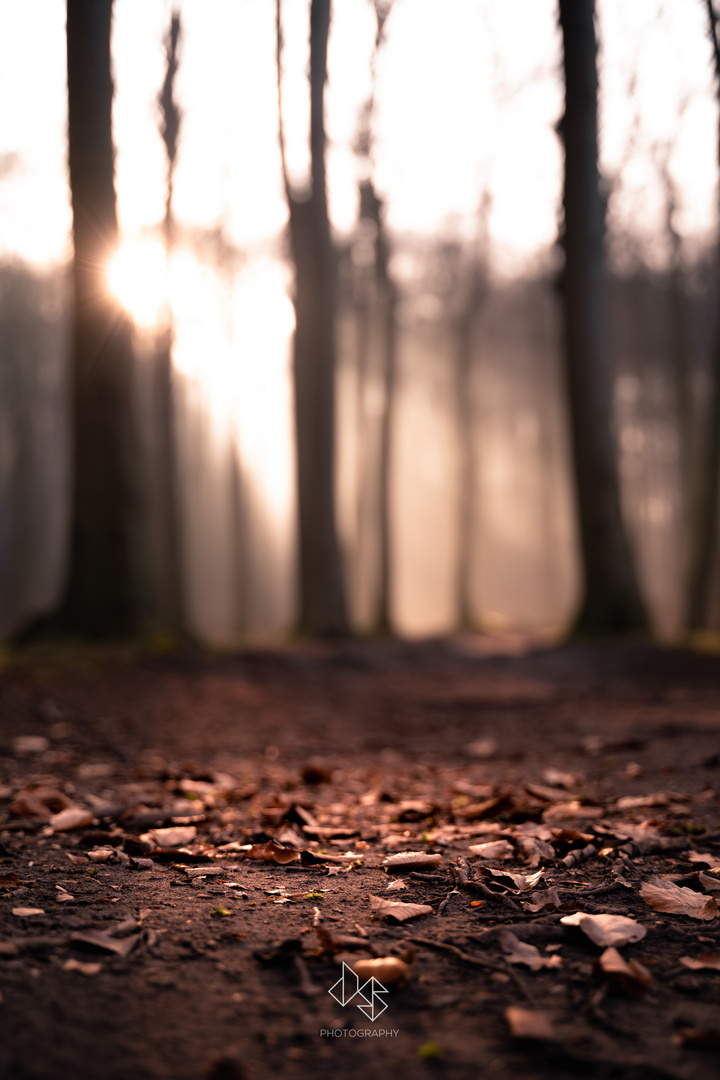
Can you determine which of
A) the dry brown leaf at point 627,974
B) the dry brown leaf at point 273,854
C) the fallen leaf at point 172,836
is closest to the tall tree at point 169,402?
the fallen leaf at point 172,836

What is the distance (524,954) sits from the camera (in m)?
1.67

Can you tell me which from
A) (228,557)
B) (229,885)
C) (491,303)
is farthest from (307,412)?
(228,557)

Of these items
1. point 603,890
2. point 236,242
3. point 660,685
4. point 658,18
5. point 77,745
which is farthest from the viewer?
point 236,242

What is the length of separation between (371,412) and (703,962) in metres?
22.3

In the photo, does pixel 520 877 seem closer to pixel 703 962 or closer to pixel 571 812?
pixel 703 962

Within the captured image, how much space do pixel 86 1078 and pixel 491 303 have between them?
23899 millimetres

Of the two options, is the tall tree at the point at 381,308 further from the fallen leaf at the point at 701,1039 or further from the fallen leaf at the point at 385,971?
the fallen leaf at the point at 701,1039

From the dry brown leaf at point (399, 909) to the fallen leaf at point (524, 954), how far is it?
234 millimetres

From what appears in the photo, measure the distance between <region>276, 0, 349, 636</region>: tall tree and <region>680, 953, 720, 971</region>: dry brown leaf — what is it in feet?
31.7

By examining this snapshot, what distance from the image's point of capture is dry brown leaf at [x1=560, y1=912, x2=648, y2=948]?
1706 mm

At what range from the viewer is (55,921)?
5.90 ft

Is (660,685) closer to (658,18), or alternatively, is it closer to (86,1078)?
(86,1078)

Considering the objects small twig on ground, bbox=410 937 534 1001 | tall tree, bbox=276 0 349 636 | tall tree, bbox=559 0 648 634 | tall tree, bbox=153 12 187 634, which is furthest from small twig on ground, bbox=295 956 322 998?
tall tree, bbox=153 12 187 634

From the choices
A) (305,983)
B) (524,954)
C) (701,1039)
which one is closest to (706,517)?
(524,954)
